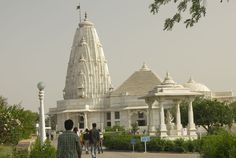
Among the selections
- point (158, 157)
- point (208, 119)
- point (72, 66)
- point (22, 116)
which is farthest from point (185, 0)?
point (72, 66)

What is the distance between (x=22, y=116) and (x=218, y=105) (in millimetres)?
28976

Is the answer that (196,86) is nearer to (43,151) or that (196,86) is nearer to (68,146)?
(43,151)

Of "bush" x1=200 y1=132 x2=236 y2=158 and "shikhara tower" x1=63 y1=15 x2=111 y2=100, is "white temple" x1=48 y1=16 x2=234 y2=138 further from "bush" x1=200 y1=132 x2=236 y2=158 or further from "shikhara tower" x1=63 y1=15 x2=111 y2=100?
"bush" x1=200 y1=132 x2=236 y2=158

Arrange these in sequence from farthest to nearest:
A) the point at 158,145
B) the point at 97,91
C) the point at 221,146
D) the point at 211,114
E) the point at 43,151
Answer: the point at 97,91
the point at 211,114
the point at 158,145
the point at 43,151
the point at 221,146

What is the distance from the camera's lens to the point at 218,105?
54312 mm

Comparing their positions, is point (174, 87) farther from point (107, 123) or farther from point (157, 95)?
point (107, 123)

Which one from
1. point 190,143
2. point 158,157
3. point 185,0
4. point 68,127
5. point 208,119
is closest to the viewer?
point 185,0

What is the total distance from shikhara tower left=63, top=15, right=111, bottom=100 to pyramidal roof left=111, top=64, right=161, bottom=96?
480 cm

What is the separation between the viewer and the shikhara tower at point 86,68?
9588 cm

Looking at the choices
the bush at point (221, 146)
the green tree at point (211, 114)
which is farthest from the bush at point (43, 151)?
the green tree at point (211, 114)

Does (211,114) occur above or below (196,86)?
below

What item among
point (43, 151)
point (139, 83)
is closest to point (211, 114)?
point (139, 83)

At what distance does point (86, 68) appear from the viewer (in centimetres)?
9619

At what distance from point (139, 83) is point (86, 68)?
10.4 meters
